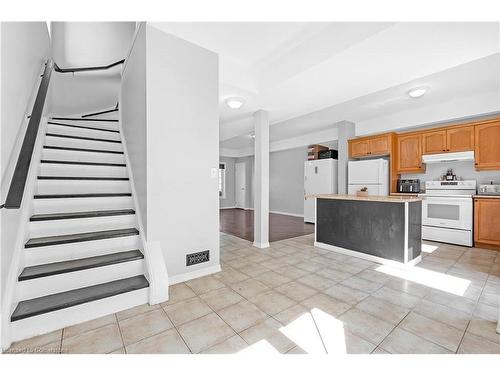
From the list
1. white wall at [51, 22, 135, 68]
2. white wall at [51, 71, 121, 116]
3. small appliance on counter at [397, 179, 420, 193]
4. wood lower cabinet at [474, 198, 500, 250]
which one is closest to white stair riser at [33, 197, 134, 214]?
white wall at [51, 71, 121, 116]

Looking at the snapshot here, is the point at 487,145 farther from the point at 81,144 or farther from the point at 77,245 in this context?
the point at 81,144

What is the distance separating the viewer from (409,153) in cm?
460

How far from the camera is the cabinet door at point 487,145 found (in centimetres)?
364

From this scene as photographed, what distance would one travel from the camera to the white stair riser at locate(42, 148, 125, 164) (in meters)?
2.77

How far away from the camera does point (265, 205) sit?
4.07m

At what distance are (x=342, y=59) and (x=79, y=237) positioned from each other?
3221 millimetres

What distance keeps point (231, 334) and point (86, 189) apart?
2.29 metres

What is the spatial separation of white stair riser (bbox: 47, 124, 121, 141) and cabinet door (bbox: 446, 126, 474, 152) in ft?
18.7

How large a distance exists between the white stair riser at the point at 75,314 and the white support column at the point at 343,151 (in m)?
4.70

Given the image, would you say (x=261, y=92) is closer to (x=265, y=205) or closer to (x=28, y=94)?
(x=265, y=205)

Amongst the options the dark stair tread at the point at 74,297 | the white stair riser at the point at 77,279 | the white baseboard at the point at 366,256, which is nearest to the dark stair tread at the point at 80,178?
the white stair riser at the point at 77,279

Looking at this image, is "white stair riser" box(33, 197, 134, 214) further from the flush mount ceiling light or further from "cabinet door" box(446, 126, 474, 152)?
"cabinet door" box(446, 126, 474, 152)
